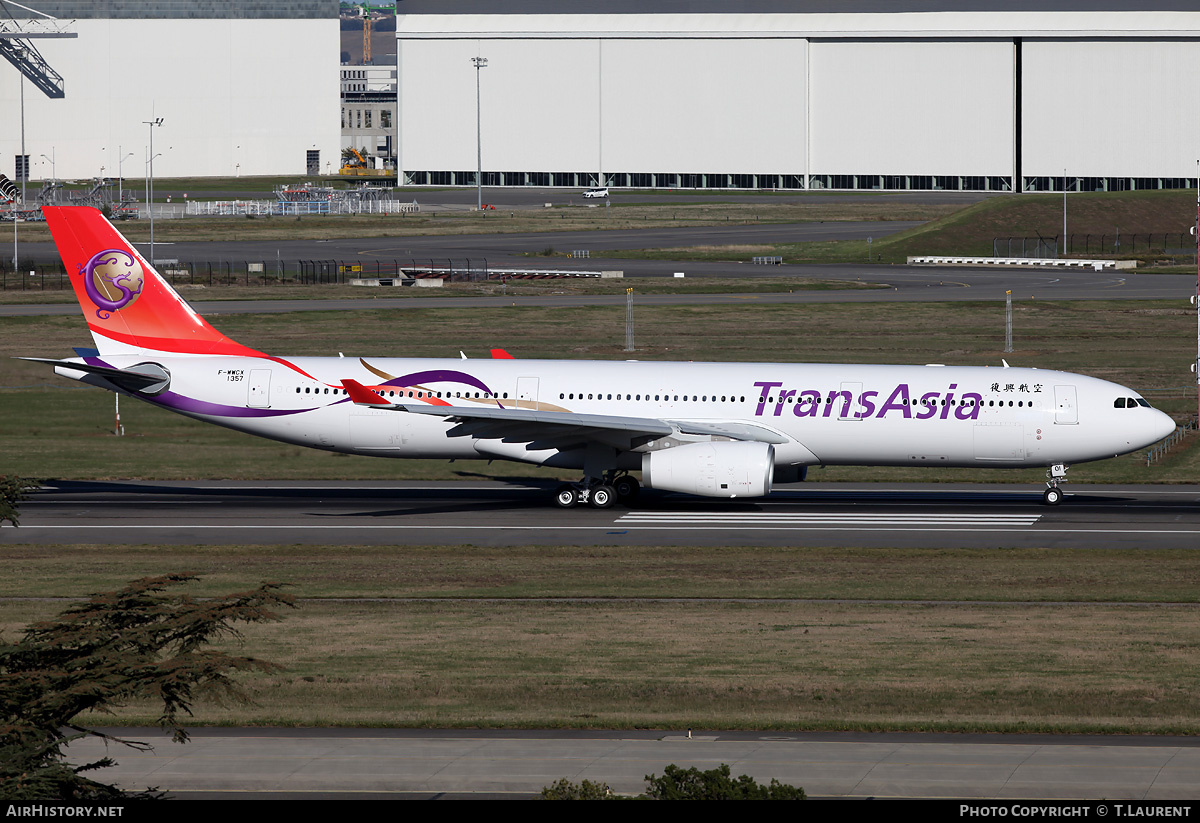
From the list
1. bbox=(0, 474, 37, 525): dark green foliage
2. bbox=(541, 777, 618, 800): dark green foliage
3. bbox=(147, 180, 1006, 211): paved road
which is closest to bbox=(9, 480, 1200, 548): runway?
bbox=(0, 474, 37, 525): dark green foliage

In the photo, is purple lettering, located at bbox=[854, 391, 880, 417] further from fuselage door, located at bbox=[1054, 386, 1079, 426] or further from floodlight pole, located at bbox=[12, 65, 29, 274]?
floodlight pole, located at bbox=[12, 65, 29, 274]

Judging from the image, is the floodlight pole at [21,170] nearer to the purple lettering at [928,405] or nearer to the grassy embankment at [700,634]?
the grassy embankment at [700,634]

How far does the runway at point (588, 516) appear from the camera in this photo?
39.0m

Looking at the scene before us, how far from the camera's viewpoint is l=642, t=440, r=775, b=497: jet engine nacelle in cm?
4075

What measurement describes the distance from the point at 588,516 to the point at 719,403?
16.9ft

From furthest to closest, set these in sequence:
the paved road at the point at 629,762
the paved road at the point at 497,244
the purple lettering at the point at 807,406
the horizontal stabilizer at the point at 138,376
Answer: the paved road at the point at 497,244
the horizontal stabilizer at the point at 138,376
the purple lettering at the point at 807,406
the paved road at the point at 629,762

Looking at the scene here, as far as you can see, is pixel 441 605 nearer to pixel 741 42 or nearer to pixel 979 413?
pixel 979 413

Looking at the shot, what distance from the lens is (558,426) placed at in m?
41.4

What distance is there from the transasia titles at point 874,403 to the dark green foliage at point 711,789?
28393 mm

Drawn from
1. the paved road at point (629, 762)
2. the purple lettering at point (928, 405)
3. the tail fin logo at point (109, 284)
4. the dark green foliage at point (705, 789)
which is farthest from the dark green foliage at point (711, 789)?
the tail fin logo at point (109, 284)

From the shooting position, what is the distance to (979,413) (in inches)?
1663

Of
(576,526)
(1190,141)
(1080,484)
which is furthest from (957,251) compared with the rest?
(576,526)

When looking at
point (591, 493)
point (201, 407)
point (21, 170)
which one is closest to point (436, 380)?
point (591, 493)

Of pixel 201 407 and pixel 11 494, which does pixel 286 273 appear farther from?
pixel 11 494
